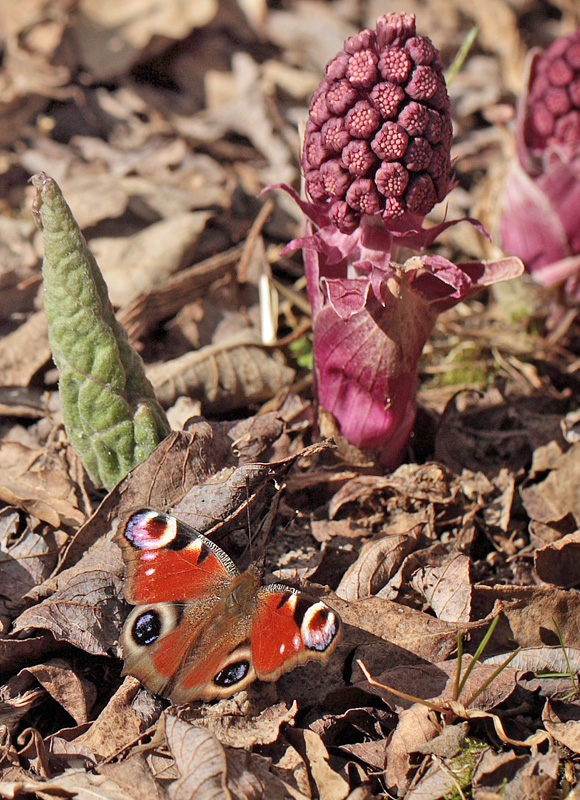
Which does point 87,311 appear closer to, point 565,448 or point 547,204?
point 565,448

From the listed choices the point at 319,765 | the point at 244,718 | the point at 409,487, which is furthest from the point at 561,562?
the point at 244,718

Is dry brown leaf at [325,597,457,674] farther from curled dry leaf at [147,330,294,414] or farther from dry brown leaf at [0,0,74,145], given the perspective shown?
dry brown leaf at [0,0,74,145]

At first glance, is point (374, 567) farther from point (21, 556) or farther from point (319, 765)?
point (21, 556)

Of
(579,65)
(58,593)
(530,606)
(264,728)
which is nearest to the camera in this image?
(264,728)

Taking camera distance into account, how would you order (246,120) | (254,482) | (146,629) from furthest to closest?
→ (246,120)
(254,482)
(146,629)

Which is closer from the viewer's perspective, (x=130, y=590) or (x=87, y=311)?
(x=130, y=590)

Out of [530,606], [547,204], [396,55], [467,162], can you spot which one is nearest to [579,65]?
[547,204]
